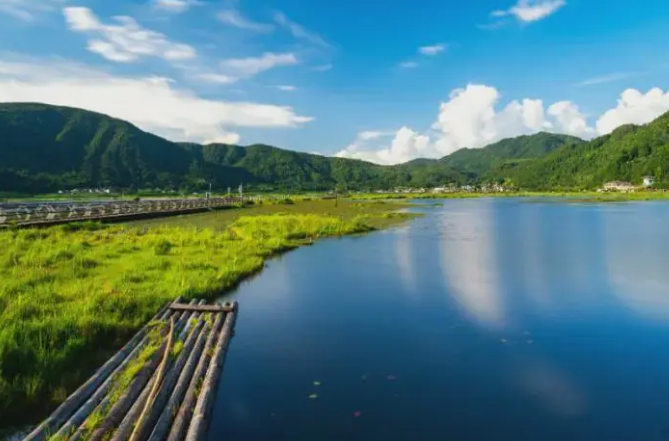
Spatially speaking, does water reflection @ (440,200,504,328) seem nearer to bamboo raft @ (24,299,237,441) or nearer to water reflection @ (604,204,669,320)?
water reflection @ (604,204,669,320)

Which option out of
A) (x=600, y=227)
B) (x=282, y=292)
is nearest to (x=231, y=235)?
(x=282, y=292)

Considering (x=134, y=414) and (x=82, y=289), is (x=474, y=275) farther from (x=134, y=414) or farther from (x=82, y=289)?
(x=134, y=414)

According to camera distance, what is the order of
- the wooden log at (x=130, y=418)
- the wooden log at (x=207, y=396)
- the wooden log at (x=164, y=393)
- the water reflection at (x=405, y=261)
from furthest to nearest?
the water reflection at (x=405, y=261), the wooden log at (x=207, y=396), the wooden log at (x=164, y=393), the wooden log at (x=130, y=418)

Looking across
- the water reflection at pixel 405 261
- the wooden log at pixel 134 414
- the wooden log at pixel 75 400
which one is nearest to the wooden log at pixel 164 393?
the wooden log at pixel 134 414

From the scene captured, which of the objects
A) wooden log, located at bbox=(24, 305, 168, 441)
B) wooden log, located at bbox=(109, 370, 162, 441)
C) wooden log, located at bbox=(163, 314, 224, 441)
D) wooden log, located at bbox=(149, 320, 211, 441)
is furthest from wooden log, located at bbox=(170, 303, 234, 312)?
wooden log, located at bbox=(109, 370, 162, 441)

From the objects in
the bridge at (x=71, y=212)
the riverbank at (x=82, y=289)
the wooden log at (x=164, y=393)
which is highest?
the bridge at (x=71, y=212)

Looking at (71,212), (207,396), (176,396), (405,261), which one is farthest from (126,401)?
(71,212)

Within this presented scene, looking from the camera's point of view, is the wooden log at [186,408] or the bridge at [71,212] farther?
the bridge at [71,212]

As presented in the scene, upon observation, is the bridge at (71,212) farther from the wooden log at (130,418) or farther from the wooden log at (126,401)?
the wooden log at (130,418)
